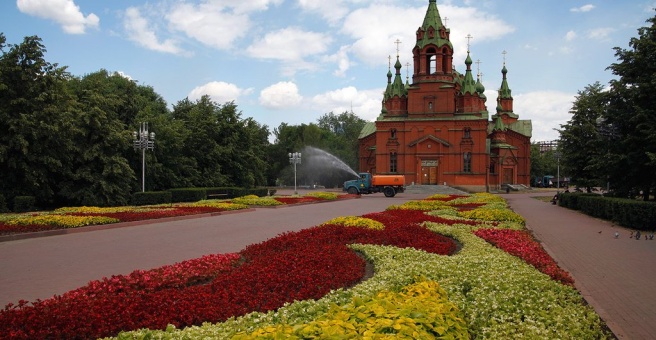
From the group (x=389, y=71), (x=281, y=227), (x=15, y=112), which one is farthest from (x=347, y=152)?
(x=281, y=227)

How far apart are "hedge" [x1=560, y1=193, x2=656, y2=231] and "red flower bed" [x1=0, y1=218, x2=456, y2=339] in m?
10.9

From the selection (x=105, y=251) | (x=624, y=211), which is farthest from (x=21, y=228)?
(x=624, y=211)

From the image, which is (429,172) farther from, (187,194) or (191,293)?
(191,293)

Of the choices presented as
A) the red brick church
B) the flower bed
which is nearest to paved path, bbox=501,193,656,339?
the flower bed

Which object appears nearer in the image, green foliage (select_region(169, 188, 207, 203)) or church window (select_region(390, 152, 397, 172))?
green foliage (select_region(169, 188, 207, 203))

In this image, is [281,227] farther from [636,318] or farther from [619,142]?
[619,142]

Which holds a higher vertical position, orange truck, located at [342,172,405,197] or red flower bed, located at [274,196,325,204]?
orange truck, located at [342,172,405,197]

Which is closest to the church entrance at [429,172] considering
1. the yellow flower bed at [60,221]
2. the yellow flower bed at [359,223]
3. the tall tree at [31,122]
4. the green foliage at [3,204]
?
the tall tree at [31,122]

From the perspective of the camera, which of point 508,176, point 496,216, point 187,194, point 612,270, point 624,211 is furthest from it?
point 508,176

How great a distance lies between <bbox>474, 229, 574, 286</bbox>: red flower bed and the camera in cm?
827

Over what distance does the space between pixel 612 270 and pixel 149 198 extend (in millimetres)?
25924

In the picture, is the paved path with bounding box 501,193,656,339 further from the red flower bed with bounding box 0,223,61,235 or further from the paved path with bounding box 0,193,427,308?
the red flower bed with bounding box 0,223,61,235

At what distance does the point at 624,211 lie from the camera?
18672 mm

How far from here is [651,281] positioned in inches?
351
